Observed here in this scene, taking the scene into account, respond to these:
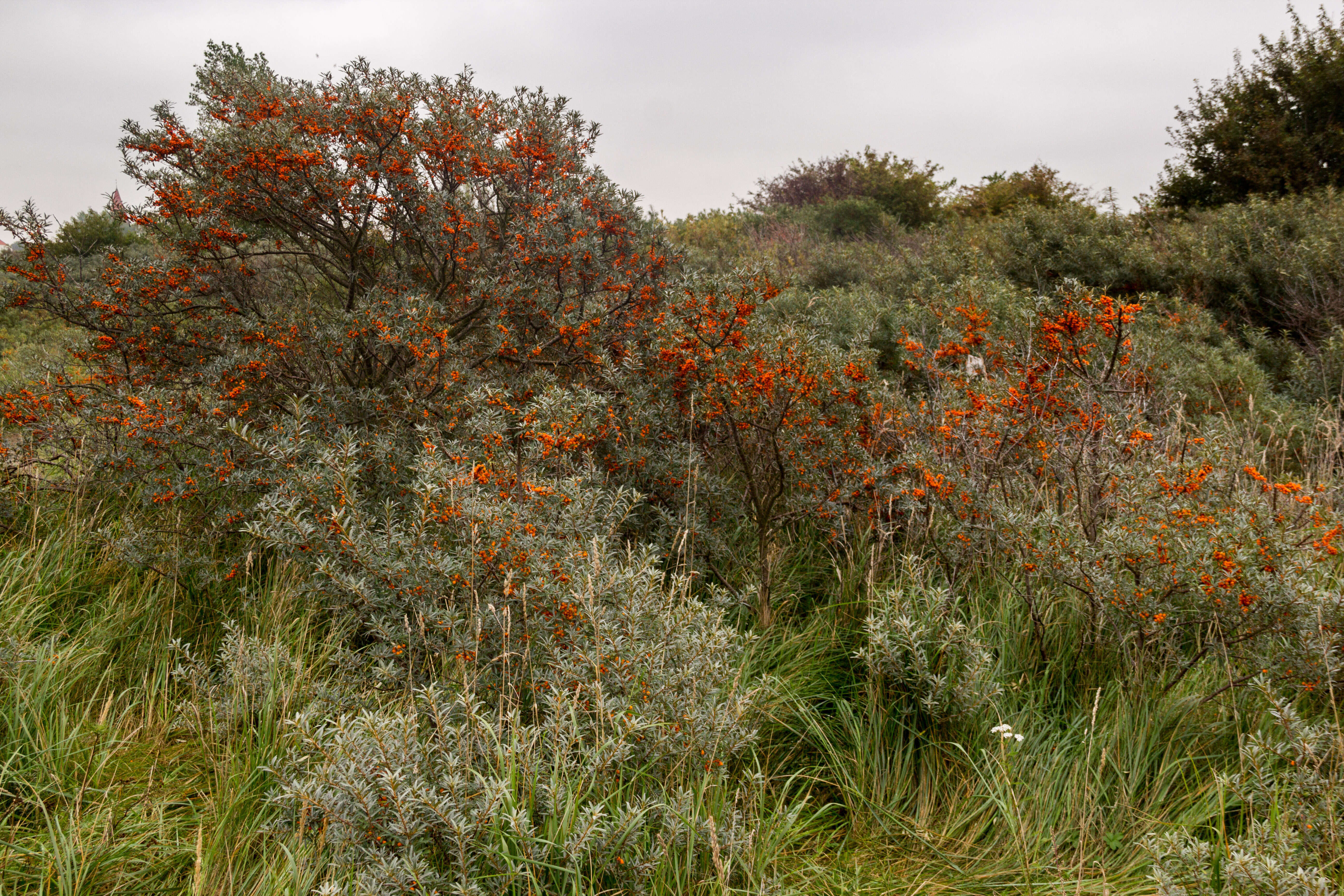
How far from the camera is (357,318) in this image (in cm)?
364

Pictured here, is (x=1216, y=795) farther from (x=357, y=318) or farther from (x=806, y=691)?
(x=357, y=318)

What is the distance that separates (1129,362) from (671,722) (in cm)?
271

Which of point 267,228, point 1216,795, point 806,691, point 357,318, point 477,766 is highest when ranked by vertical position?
point 267,228

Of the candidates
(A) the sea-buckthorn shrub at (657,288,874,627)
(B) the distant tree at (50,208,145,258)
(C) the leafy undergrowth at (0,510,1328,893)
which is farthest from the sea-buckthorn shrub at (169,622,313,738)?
(B) the distant tree at (50,208,145,258)

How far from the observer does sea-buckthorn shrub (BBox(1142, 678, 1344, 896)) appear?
1576 mm

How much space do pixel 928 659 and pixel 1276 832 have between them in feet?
3.38

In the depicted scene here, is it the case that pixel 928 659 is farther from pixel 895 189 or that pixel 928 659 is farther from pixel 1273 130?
pixel 895 189

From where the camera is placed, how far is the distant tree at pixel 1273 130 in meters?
9.25

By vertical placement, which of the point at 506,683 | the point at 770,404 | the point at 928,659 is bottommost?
the point at 928,659

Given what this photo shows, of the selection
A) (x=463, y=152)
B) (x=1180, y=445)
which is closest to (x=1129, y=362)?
(x=1180, y=445)

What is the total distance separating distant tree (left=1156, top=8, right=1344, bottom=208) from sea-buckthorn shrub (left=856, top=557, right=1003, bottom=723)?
9.42 meters

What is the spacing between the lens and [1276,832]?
5.63 feet

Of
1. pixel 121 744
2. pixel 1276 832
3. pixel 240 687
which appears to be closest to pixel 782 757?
pixel 1276 832

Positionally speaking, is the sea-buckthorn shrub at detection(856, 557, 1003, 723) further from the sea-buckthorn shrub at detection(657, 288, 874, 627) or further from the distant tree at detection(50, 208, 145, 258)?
the distant tree at detection(50, 208, 145, 258)
